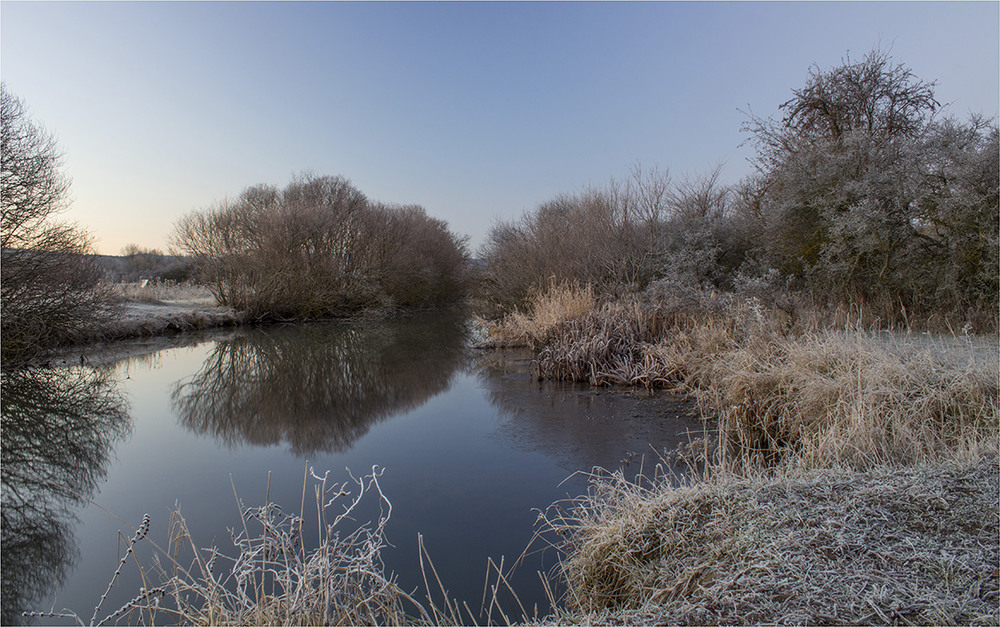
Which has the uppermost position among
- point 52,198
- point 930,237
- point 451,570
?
point 52,198

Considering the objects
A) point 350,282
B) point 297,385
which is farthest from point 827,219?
point 350,282

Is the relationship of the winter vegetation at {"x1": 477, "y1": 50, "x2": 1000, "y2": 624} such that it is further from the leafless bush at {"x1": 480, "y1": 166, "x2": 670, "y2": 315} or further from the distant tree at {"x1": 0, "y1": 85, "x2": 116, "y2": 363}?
the distant tree at {"x1": 0, "y1": 85, "x2": 116, "y2": 363}

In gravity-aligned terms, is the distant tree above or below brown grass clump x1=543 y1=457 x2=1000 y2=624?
above

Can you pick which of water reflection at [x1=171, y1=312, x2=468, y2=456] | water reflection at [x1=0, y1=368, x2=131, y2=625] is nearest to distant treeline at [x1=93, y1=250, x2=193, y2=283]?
water reflection at [x1=171, y1=312, x2=468, y2=456]

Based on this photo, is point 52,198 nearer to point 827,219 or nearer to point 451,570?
point 451,570

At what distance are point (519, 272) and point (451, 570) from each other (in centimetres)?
1375

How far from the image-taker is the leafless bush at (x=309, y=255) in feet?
71.6

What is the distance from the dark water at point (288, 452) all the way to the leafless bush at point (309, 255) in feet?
32.9

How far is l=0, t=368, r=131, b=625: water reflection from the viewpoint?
3805 mm

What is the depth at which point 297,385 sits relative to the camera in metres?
10.3

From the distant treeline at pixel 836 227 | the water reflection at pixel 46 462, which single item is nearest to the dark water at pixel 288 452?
the water reflection at pixel 46 462

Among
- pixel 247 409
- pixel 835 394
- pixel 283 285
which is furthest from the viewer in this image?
pixel 283 285

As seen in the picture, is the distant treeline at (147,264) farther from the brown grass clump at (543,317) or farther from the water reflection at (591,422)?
the water reflection at (591,422)

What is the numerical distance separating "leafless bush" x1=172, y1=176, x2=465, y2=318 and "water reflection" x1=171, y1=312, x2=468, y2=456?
459cm
